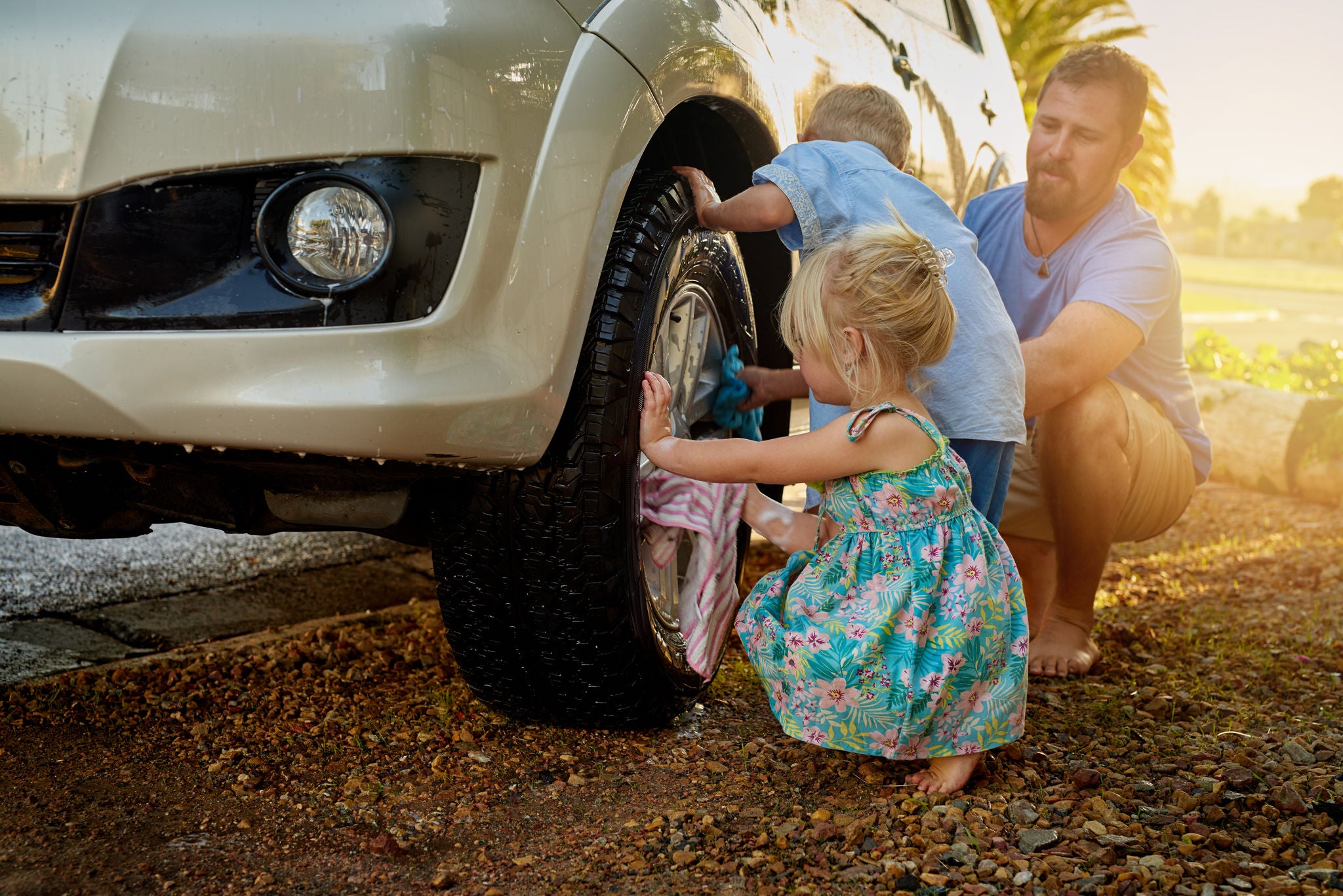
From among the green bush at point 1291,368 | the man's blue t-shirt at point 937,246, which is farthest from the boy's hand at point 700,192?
the green bush at point 1291,368

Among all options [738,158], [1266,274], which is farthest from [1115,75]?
[1266,274]

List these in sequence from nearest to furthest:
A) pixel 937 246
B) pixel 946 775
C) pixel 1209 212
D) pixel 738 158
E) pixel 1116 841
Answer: pixel 1116 841, pixel 946 775, pixel 937 246, pixel 738 158, pixel 1209 212

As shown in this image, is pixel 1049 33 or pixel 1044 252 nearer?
pixel 1044 252

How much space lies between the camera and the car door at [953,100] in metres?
3.25

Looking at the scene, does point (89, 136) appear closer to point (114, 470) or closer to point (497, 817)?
point (114, 470)

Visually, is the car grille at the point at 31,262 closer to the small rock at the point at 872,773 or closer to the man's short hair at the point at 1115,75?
the small rock at the point at 872,773

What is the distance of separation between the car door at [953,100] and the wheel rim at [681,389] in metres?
1.17

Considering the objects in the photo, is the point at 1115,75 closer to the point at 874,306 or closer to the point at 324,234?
the point at 874,306

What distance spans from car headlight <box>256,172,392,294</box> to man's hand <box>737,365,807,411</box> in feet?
3.11

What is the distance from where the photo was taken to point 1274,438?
5426 mm

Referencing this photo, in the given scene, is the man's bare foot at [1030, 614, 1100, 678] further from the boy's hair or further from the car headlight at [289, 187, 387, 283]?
the car headlight at [289, 187, 387, 283]

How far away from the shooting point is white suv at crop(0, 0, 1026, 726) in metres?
1.43

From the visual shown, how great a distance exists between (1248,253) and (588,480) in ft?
113

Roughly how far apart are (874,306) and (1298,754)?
1110 mm
